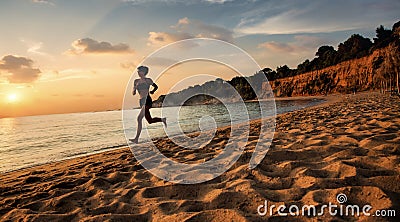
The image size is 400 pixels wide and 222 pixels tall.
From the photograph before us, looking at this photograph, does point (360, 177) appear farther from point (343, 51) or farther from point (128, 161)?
point (343, 51)

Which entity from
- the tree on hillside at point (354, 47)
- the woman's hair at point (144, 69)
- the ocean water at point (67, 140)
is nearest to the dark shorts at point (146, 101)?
the woman's hair at point (144, 69)

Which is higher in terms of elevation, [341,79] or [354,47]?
[354,47]

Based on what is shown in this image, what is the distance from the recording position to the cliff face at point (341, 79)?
50.8m

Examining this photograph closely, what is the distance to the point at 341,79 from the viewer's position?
62.2 m

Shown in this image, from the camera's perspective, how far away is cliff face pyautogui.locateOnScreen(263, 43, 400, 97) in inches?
2000

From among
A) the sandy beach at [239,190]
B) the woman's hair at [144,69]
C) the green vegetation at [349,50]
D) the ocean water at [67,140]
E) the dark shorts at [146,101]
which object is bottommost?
the ocean water at [67,140]

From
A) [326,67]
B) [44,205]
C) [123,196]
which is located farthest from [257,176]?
[326,67]

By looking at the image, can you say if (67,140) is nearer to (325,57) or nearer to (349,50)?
(349,50)

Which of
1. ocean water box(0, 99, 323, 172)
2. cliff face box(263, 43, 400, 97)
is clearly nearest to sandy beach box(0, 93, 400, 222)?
ocean water box(0, 99, 323, 172)

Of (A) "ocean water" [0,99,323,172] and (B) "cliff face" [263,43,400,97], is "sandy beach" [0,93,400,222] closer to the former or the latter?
(A) "ocean water" [0,99,323,172]

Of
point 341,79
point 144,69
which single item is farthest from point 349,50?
point 144,69

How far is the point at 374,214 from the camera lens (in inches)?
79.5

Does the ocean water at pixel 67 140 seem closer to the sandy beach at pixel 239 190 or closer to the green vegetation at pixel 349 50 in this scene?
the sandy beach at pixel 239 190

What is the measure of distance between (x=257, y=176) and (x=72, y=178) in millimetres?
3298
